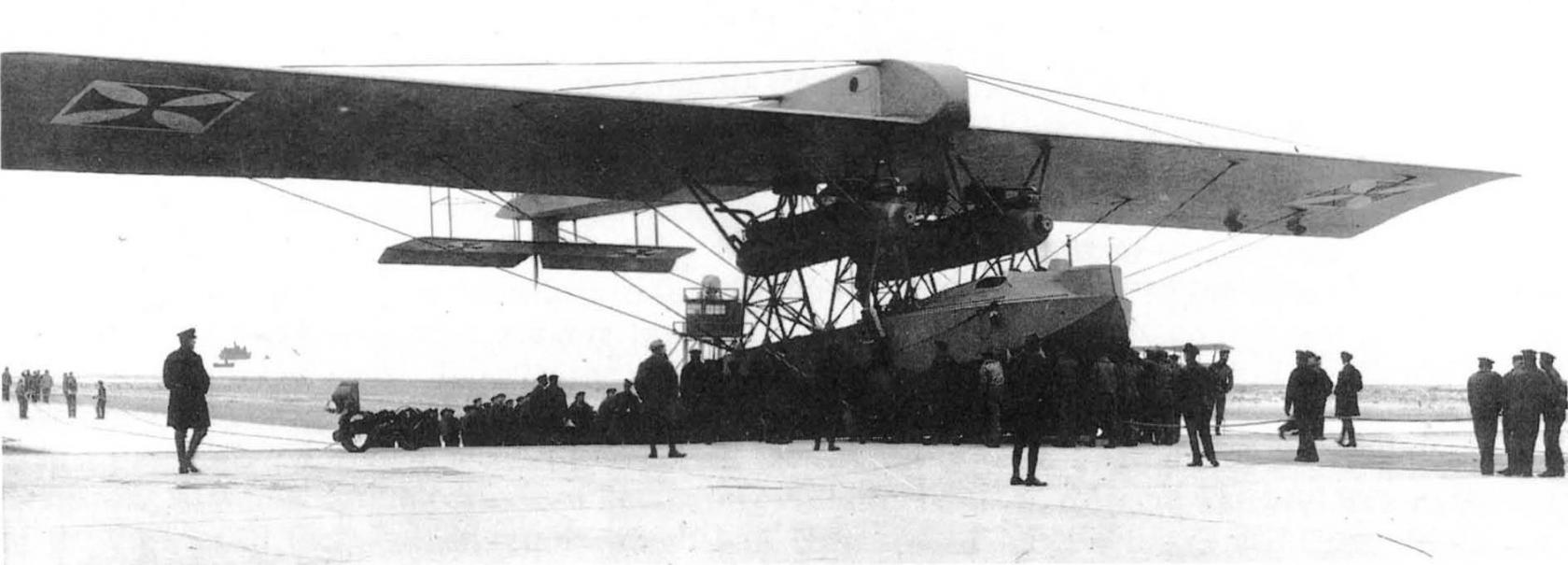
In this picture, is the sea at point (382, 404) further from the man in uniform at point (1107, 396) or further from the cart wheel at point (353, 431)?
the man in uniform at point (1107, 396)

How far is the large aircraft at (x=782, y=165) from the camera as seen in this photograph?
1238cm

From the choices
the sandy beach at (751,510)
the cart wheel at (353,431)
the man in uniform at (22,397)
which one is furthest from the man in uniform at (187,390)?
the man in uniform at (22,397)

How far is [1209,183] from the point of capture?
61.1 feet

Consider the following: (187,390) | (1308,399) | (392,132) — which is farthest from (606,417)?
(1308,399)

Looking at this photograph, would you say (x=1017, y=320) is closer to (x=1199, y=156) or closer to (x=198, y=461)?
(x=1199, y=156)

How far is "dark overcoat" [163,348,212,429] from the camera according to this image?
36.2 feet

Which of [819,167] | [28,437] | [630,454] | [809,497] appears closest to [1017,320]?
[819,167]

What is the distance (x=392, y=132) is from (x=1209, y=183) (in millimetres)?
11004

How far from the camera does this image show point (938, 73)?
48.5ft

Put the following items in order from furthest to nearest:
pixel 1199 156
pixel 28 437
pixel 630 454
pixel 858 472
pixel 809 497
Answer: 1. pixel 28 437
2. pixel 1199 156
3. pixel 630 454
4. pixel 858 472
5. pixel 809 497

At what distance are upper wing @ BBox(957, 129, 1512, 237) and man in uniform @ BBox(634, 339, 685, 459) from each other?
194 inches

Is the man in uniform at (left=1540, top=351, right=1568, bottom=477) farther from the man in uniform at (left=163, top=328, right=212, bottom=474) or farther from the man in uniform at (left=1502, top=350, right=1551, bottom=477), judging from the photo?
the man in uniform at (left=163, top=328, right=212, bottom=474)

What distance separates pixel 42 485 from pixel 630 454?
611cm

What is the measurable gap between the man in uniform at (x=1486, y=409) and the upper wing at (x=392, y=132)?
613 centimetres
